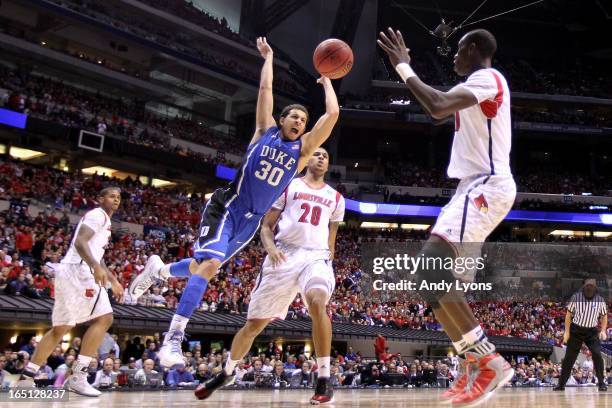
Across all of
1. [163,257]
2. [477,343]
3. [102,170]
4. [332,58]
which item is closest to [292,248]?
[332,58]

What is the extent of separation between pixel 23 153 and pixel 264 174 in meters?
27.1

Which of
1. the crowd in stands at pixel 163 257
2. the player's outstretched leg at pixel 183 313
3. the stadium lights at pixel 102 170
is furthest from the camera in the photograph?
the stadium lights at pixel 102 170

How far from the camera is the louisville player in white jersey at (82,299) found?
20.9 ft

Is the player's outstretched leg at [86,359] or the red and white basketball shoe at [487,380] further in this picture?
the player's outstretched leg at [86,359]

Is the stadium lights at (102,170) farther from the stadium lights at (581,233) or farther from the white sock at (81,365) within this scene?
the stadium lights at (581,233)

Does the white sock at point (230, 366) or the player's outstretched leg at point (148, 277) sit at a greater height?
the player's outstretched leg at point (148, 277)

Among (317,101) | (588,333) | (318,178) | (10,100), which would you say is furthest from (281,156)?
(317,101)

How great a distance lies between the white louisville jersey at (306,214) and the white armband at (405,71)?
215cm

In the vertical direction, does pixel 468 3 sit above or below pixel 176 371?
above

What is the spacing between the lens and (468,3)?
44.3 meters

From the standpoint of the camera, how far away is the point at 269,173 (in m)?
5.15

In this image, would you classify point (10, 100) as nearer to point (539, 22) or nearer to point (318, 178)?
point (318, 178)

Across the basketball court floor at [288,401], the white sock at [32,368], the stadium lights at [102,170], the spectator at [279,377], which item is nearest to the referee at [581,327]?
the basketball court floor at [288,401]

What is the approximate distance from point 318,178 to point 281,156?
0.92 m
